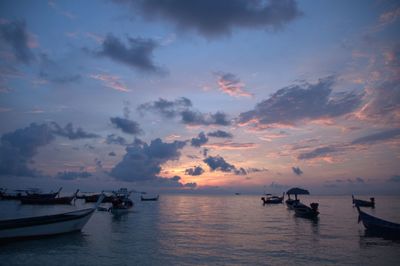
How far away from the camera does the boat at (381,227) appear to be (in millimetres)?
28906

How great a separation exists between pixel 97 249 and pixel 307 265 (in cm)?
1493

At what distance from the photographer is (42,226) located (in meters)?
27.0

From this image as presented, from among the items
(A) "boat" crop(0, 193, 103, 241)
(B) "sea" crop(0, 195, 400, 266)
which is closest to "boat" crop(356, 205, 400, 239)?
(B) "sea" crop(0, 195, 400, 266)

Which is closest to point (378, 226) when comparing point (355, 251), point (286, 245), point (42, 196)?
point (355, 251)

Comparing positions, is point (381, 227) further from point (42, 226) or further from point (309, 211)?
point (42, 226)

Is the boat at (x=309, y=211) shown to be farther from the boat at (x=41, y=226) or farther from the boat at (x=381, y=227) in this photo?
the boat at (x=41, y=226)

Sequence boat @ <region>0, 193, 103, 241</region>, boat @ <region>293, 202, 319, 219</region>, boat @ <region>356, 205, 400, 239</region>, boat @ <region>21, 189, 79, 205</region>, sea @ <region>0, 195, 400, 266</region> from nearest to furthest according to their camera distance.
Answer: sea @ <region>0, 195, 400, 266</region> → boat @ <region>0, 193, 103, 241</region> → boat @ <region>356, 205, 400, 239</region> → boat @ <region>293, 202, 319, 219</region> → boat @ <region>21, 189, 79, 205</region>

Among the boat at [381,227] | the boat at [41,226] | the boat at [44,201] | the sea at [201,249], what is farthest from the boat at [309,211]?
the boat at [44,201]

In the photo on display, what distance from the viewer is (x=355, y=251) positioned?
23.6 meters

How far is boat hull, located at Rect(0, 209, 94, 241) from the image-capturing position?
25.1m

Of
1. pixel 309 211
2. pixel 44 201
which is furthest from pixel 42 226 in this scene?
pixel 44 201

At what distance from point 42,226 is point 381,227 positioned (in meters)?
31.8

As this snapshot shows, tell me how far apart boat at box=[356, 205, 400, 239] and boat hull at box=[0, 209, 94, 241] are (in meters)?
29.3

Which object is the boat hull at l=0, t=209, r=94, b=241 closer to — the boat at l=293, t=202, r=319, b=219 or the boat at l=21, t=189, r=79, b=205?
the boat at l=293, t=202, r=319, b=219
